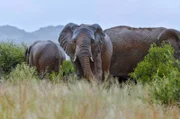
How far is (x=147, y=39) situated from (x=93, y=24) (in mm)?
4390

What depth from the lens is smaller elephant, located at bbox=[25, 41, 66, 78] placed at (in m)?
18.7

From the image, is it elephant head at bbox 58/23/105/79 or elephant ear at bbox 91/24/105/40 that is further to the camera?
elephant ear at bbox 91/24/105/40

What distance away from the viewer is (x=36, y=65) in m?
19.5

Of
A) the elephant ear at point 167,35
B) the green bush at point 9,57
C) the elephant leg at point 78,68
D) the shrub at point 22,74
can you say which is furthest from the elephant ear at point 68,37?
the green bush at point 9,57

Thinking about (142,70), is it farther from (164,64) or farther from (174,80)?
(174,80)

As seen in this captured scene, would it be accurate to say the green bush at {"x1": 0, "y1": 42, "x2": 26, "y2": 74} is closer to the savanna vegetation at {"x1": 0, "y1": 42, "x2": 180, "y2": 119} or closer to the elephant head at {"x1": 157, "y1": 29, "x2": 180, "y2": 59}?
the savanna vegetation at {"x1": 0, "y1": 42, "x2": 180, "y2": 119}

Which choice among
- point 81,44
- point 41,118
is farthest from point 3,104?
point 81,44

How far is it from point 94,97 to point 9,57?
54.8 ft

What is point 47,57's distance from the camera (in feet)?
62.0

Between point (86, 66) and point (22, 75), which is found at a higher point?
point (22, 75)

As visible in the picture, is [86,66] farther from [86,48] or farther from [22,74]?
[22,74]

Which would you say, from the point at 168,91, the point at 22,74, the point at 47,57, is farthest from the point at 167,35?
the point at 168,91

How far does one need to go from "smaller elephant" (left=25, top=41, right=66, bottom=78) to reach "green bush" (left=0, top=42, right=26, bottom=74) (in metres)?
2.96

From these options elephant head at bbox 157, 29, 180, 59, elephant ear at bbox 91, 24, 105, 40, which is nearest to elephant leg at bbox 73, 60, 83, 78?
elephant ear at bbox 91, 24, 105, 40
